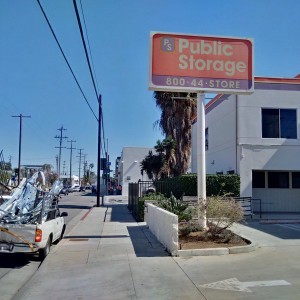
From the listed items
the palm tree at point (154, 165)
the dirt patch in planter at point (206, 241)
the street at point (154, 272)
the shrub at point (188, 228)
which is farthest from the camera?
the palm tree at point (154, 165)

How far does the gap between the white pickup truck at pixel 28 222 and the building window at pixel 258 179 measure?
12383mm

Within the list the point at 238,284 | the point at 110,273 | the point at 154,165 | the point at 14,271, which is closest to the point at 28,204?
the point at 14,271

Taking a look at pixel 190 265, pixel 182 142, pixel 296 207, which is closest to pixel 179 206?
pixel 190 265

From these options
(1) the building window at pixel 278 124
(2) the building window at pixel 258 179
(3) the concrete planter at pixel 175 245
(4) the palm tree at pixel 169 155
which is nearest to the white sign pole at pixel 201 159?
(3) the concrete planter at pixel 175 245

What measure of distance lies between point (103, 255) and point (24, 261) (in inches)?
75.8

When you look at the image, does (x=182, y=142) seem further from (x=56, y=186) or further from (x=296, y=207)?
(x=56, y=186)

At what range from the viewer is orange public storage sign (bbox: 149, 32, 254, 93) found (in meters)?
13.3

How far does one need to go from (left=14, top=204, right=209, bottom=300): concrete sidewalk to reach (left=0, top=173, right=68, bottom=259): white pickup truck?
1.71 ft

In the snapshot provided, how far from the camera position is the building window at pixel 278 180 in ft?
71.4

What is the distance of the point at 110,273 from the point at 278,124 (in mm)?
14626

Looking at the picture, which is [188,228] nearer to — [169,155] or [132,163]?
[169,155]

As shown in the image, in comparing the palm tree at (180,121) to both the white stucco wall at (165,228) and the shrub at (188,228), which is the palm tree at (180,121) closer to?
the white stucco wall at (165,228)

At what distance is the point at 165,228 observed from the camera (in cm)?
1116

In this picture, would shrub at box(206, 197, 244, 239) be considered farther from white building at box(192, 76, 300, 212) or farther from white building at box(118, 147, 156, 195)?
white building at box(118, 147, 156, 195)
